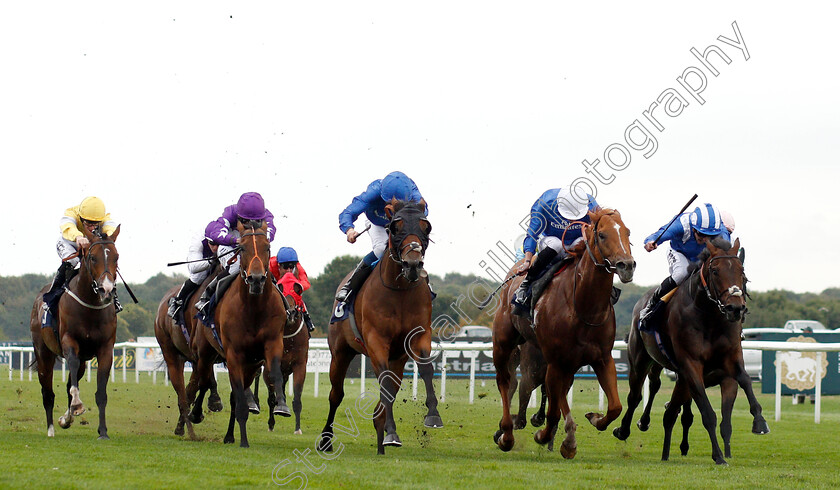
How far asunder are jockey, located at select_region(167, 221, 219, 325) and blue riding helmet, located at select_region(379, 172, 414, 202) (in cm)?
302

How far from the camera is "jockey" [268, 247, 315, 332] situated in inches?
484

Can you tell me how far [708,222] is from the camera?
851cm

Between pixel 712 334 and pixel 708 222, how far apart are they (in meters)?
0.96

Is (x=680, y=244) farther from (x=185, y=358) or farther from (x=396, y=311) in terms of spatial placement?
(x=185, y=358)

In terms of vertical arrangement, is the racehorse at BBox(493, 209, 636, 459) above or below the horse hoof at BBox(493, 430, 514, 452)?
above

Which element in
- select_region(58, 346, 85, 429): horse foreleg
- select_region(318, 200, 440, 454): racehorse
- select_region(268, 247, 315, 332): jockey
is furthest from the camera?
select_region(268, 247, 315, 332): jockey

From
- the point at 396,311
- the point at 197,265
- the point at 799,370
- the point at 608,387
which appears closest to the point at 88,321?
the point at 197,265

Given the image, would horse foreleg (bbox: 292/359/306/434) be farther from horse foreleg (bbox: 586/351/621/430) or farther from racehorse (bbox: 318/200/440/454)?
horse foreleg (bbox: 586/351/621/430)

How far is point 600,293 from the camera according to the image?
26.1ft

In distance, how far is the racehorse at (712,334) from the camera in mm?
7922

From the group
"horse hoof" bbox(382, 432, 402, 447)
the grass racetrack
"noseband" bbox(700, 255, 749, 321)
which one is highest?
"noseband" bbox(700, 255, 749, 321)

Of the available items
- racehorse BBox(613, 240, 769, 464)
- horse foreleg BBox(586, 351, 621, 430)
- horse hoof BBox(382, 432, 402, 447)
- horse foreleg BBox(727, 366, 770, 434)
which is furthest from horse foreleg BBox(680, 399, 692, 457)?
horse hoof BBox(382, 432, 402, 447)

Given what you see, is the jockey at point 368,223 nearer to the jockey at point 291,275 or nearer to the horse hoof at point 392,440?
the horse hoof at point 392,440

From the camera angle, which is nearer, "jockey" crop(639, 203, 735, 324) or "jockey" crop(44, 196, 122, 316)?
"jockey" crop(639, 203, 735, 324)
